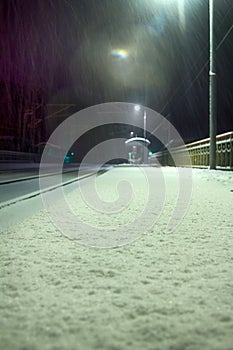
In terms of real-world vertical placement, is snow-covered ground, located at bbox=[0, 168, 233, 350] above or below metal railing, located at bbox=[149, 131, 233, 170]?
below

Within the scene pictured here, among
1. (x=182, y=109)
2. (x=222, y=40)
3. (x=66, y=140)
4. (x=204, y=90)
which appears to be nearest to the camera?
(x=222, y=40)

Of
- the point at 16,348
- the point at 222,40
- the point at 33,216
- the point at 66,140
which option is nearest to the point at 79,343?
the point at 16,348

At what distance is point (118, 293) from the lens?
1.78 meters

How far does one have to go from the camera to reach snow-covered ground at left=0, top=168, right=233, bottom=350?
1.33 metres

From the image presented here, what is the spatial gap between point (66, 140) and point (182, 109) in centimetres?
2447

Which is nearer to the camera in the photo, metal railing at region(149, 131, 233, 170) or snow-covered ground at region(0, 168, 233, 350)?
snow-covered ground at region(0, 168, 233, 350)

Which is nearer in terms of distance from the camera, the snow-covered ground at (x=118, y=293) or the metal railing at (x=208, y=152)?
the snow-covered ground at (x=118, y=293)

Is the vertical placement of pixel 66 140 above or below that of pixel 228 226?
above

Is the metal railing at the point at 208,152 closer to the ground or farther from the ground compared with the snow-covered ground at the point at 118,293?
farther from the ground

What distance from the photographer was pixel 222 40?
484 inches

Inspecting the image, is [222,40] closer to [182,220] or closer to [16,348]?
[182,220]

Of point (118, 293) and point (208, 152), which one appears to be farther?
point (208, 152)

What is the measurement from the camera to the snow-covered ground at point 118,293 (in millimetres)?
1334

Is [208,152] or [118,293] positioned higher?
[208,152]
